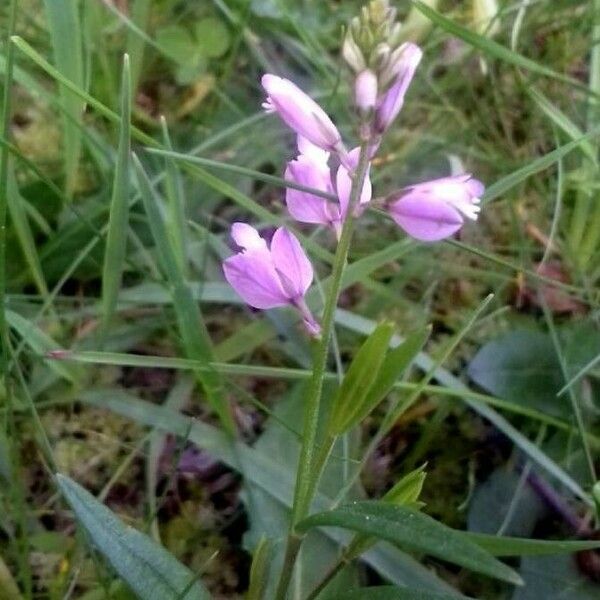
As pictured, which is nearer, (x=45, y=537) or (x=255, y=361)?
(x=45, y=537)

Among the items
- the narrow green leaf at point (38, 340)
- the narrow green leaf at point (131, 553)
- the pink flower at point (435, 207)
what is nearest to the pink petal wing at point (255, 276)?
the pink flower at point (435, 207)

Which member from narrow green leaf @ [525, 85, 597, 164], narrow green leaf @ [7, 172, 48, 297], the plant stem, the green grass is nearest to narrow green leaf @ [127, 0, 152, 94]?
the green grass

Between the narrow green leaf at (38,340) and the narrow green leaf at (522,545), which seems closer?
the narrow green leaf at (522,545)

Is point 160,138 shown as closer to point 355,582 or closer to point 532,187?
point 532,187

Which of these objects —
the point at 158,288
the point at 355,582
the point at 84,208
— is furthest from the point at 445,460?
the point at 84,208

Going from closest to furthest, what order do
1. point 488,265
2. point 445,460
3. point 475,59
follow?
point 445,460, point 488,265, point 475,59

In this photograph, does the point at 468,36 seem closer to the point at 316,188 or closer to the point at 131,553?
the point at 316,188

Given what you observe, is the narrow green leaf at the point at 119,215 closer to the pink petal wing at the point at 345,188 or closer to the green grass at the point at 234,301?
the green grass at the point at 234,301
